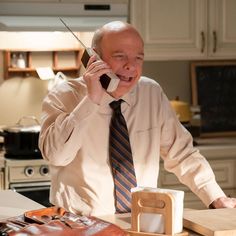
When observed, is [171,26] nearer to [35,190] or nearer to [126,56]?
[35,190]

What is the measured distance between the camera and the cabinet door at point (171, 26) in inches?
156

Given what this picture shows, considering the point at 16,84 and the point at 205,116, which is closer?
the point at 16,84

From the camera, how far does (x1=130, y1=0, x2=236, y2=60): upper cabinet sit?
3.97 meters

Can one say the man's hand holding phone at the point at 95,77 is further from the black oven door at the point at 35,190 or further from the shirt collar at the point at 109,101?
the black oven door at the point at 35,190

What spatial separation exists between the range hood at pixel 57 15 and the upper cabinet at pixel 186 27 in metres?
0.15

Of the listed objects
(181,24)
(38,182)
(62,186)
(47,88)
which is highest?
(181,24)

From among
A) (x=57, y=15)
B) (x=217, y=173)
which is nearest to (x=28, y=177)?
(x=57, y=15)

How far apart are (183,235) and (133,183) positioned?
0.56m

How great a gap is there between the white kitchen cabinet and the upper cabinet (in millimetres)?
635

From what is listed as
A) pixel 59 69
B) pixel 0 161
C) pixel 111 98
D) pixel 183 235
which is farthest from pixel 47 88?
pixel 183 235

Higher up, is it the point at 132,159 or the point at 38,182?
the point at 132,159

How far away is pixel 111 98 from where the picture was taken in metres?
2.31

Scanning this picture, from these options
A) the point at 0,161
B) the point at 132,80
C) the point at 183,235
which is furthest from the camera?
the point at 0,161

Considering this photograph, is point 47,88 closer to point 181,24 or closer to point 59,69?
point 59,69
